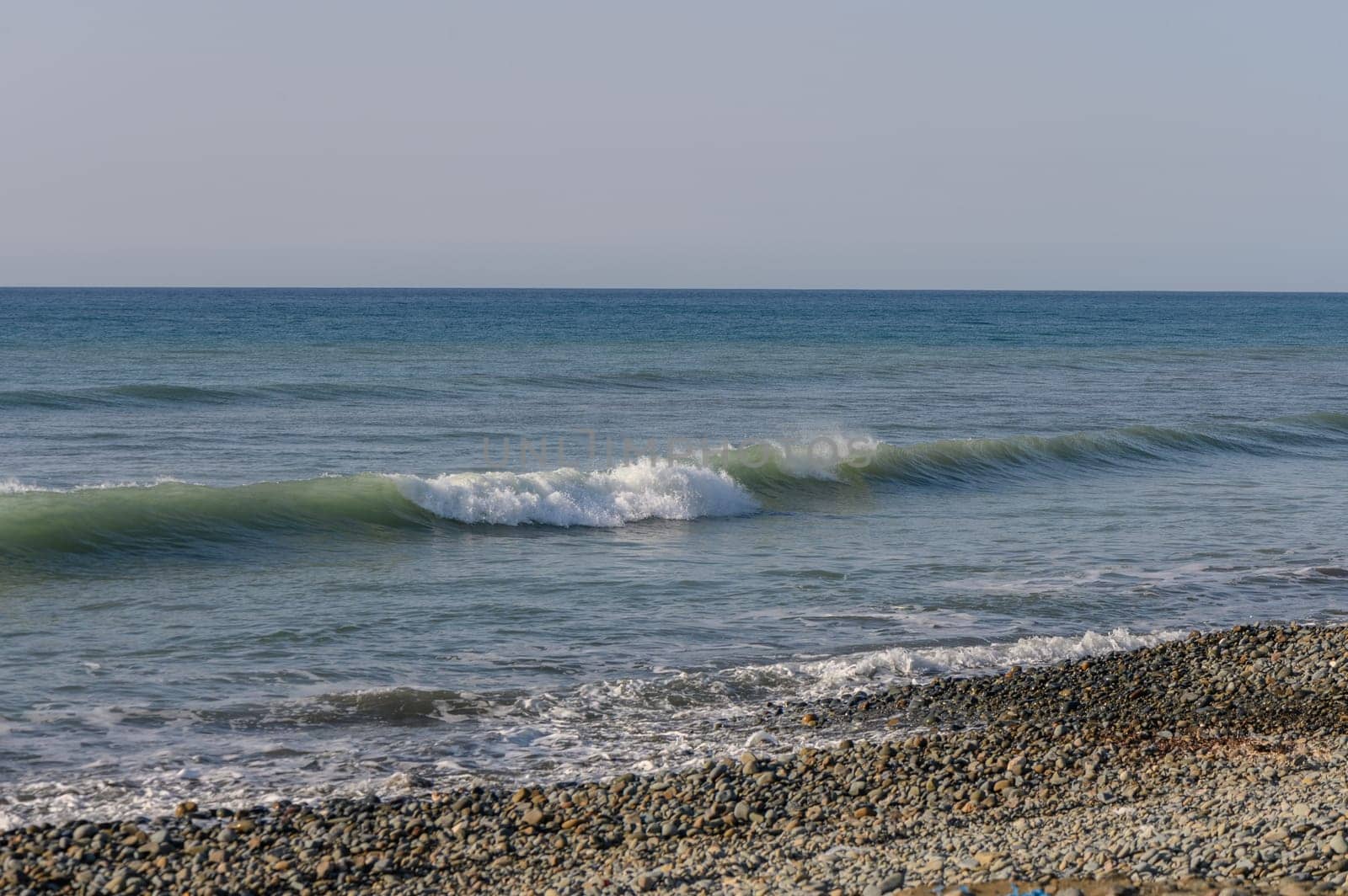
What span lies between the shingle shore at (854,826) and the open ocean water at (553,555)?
0.61 m

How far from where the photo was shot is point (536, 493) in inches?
721

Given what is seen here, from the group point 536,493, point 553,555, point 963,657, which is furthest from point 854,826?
point 536,493

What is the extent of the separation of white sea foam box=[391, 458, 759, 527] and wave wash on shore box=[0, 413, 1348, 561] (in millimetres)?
20

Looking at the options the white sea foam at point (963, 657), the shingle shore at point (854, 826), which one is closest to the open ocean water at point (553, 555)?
the white sea foam at point (963, 657)

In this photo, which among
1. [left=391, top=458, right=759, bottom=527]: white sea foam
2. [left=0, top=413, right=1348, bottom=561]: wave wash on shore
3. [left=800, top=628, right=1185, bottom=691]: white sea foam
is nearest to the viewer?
[left=800, top=628, right=1185, bottom=691]: white sea foam

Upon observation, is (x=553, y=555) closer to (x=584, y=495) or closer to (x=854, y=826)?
(x=584, y=495)

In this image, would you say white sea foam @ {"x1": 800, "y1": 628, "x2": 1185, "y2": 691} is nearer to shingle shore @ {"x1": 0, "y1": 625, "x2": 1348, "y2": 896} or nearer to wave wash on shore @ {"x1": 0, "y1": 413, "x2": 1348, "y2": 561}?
shingle shore @ {"x1": 0, "y1": 625, "x2": 1348, "y2": 896}

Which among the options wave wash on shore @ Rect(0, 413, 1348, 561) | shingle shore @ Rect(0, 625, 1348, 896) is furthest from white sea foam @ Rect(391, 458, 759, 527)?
shingle shore @ Rect(0, 625, 1348, 896)

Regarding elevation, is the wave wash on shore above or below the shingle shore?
above

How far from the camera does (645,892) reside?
251 inches

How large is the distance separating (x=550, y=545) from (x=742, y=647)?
544 centimetres

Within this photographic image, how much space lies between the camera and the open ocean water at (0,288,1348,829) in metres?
9.23

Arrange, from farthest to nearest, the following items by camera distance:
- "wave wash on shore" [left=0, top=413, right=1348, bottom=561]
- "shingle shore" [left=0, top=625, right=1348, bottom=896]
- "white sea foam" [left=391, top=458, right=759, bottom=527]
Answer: "white sea foam" [left=391, top=458, right=759, bottom=527] → "wave wash on shore" [left=0, top=413, right=1348, bottom=561] → "shingle shore" [left=0, top=625, right=1348, bottom=896]

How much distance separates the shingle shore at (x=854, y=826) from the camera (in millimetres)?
6301
